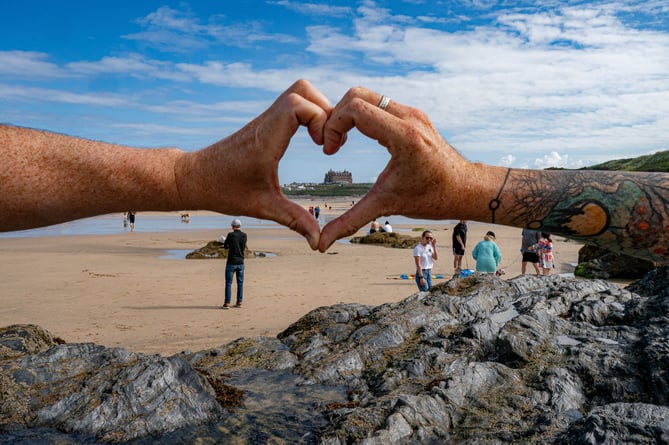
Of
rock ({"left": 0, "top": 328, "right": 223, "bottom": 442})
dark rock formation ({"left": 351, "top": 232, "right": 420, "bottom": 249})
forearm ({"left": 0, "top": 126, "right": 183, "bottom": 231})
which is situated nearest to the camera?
forearm ({"left": 0, "top": 126, "right": 183, "bottom": 231})

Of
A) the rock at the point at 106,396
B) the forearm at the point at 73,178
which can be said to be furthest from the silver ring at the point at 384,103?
the rock at the point at 106,396

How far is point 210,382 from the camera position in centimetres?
526

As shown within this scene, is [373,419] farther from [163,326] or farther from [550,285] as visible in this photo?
[163,326]

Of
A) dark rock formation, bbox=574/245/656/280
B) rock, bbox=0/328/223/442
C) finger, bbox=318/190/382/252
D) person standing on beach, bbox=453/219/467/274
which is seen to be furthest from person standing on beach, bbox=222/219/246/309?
dark rock formation, bbox=574/245/656/280

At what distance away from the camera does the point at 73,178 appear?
2.93 m

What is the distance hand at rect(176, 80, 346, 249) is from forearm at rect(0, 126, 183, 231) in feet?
0.49

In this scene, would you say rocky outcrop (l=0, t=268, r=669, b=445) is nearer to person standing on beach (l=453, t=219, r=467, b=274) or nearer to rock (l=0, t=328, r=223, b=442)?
rock (l=0, t=328, r=223, b=442)

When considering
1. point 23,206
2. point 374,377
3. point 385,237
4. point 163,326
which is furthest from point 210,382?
point 385,237

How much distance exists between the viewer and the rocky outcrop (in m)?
4.10

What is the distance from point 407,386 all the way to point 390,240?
24336 mm

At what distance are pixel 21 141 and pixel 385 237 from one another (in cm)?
2704

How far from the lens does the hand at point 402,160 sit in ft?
9.70

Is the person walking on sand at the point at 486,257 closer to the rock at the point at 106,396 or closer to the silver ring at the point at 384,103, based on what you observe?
the rock at the point at 106,396

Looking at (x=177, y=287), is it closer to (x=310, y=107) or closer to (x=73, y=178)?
(x=73, y=178)
